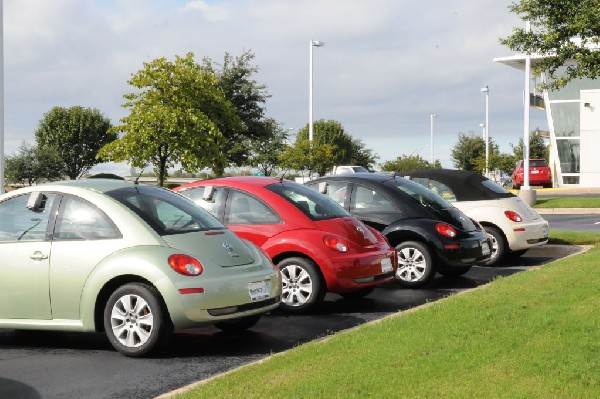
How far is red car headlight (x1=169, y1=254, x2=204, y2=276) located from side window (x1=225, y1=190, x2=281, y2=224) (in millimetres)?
2519

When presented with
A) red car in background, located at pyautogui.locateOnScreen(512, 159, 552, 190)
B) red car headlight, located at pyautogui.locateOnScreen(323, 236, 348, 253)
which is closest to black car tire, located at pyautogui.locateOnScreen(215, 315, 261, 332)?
red car headlight, located at pyautogui.locateOnScreen(323, 236, 348, 253)

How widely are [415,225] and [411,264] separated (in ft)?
1.72

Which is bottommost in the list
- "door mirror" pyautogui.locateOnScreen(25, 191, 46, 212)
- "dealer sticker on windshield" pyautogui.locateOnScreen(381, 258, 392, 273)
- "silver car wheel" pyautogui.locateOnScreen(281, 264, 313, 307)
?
"silver car wheel" pyautogui.locateOnScreen(281, 264, 313, 307)

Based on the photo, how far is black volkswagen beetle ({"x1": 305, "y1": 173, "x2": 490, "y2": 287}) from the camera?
11.2 metres

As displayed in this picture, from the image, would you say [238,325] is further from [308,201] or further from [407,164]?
[407,164]

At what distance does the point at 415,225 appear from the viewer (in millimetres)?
11312

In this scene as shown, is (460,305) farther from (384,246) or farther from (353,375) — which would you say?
(353,375)

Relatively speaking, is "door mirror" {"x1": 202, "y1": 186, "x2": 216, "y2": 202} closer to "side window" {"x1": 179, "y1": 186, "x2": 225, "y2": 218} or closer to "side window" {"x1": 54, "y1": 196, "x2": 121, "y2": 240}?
"side window" {"x1": 179, "y1": 186, "x2": 225, "y2": 218}

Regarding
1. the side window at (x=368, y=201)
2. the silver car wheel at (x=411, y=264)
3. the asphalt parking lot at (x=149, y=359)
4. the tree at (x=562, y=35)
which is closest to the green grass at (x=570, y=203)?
the tree at (x=562, y=35)

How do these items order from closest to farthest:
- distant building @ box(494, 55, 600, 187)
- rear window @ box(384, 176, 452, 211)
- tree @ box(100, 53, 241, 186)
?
rear window @ box(384, 176, 452, 211), tree @ box(100, 53, 241, 186), distant building @ box(494, 55, 600, 187)

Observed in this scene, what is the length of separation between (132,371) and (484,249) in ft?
20.7

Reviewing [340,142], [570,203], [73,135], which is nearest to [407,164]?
[340,142]

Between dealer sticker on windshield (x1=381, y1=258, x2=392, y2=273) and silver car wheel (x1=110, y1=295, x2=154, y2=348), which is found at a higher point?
dealer sticker on windshield (x1=381, y1=258, x2=392, y2=273)

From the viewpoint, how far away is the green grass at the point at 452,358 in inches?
208
